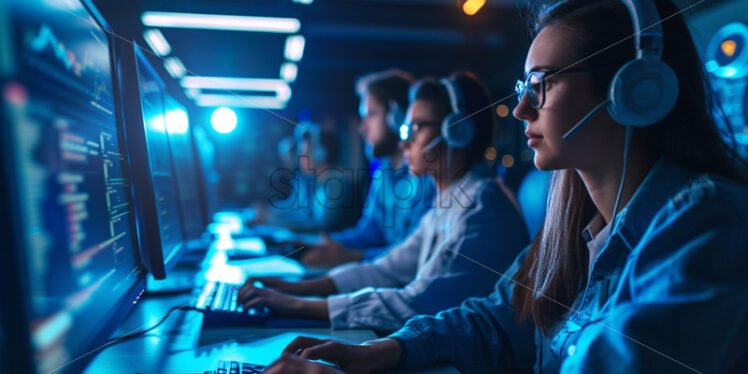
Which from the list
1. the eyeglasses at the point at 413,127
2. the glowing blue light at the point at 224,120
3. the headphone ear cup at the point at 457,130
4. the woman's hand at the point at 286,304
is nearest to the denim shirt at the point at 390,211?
the eyeglasses at the point at 413,127

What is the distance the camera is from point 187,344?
764mm

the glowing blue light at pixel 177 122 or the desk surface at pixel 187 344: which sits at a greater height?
the glowing blue light at pixel 177 122

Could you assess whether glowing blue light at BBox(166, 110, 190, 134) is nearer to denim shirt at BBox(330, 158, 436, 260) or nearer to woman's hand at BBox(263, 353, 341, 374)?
woman's hand at BBox(263, 353, 341, 374)

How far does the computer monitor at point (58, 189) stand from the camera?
1.18 ft

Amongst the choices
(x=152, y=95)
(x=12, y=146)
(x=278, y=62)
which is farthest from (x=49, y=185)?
(x=278, y=62)

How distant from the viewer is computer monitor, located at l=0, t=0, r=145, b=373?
0.36m

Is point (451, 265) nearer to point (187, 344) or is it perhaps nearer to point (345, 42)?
point (187, 344)

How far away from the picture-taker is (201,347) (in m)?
0.75

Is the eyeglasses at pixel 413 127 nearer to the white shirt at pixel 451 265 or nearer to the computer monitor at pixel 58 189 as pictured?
the white shirt at pixel 451 265

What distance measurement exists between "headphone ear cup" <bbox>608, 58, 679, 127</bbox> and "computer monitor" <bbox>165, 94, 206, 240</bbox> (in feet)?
3.20

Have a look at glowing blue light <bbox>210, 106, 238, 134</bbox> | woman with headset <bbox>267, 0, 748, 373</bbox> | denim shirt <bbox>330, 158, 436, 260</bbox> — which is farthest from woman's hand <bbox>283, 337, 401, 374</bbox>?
glowing blue light <bbox>210, 106, 238, 134</bbox>

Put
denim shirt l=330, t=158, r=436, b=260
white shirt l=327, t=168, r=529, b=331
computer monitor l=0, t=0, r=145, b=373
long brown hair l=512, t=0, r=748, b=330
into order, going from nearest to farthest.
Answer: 1. computer monitor l=0, t=0, r=145, b=373
2. long brown hair l=512, t=0, r=748, b=330
3. white shirt l=327, t=168, r=529, b=331
4. denim shirt l=330, t=158, r=436, b=260

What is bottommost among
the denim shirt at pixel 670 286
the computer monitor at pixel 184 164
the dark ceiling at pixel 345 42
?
the denim shirt at pixel 670 286

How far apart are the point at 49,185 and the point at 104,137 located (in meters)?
0.24
